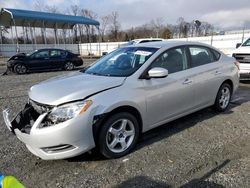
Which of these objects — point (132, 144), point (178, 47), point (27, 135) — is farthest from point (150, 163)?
point (178, 47)

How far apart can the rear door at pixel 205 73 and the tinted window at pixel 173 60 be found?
0.23m

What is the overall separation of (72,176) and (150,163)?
3.44ft

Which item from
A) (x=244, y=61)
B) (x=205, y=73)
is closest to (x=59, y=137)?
(x=205, y=73)

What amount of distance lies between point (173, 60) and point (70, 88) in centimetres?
193

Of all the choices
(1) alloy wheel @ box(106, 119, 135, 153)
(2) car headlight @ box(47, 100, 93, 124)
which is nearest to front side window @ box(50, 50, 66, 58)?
(1) alloy wheel @ box(106, 119, 135, 153)

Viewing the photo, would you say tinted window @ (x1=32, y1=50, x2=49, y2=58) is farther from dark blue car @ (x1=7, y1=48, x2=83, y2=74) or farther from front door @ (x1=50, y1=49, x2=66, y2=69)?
front door @ (x1=50, y1=49, x2=66, y2=69)

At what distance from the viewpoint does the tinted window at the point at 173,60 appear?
441 centimetres

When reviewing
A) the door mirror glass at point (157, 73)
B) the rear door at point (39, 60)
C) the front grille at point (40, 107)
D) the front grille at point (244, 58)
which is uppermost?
the door mirror glass at point (157, 73)

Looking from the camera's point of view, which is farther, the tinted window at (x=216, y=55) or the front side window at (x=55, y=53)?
the front side window at (x=55, y=53)

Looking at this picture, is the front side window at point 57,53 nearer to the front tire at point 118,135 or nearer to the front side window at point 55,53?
the front side window at point 55,53

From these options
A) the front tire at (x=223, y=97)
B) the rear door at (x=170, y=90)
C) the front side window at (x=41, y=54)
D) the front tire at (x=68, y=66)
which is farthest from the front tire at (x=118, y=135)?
the front tire at (x=68, y=66)

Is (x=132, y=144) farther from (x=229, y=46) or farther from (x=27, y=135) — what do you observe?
(x=229, y=46)

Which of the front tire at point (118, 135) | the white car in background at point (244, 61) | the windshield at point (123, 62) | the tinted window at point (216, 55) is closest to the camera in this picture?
the front tire at point (118, 135)

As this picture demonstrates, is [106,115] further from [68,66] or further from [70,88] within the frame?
[68,66]
